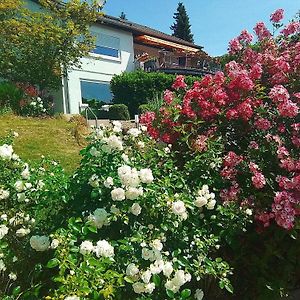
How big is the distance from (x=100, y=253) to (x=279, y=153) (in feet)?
6.15

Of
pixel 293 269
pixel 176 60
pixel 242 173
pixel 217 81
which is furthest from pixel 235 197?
pixel 176 60

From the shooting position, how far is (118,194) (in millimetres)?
2525

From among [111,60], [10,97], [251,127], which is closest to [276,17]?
[251,127]

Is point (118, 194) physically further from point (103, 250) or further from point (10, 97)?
point (10, 97)

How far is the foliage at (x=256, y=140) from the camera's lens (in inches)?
136

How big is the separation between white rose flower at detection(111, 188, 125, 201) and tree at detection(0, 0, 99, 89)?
16622mm

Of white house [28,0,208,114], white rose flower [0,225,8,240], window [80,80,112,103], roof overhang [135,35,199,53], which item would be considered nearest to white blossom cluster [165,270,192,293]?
white rose flower [0,225,8,240]

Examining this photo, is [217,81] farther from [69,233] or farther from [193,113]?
[69,233]

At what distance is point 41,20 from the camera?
61.6 feet

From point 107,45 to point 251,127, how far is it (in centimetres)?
2451

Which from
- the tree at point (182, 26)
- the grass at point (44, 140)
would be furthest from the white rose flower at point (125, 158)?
the tree at point (182, 26)

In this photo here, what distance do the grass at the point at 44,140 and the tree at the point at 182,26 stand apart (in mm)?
46010

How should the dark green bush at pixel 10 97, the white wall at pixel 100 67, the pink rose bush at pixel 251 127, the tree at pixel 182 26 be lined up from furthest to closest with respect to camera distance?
the tree at pixel 182 26 → the white wall at pixel 100 67 → the dark green bush at pixel 10 97 → the pink rose bush at pixel 251 127

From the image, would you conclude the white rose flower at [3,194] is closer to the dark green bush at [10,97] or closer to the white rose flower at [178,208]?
the white rose flower at [178,208]
